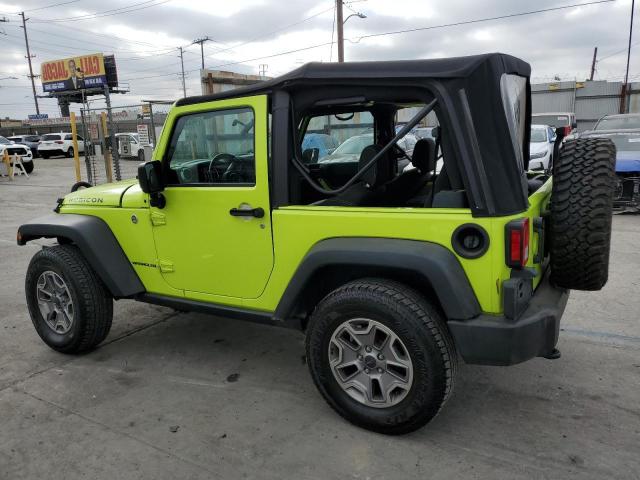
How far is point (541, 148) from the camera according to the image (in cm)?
1270

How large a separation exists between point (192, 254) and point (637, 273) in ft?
15.3

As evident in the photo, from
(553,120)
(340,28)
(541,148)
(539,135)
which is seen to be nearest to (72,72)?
(340,28)

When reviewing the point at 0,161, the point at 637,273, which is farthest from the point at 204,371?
the point at 0,161

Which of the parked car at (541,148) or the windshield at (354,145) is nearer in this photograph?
the windshield at (354,145)

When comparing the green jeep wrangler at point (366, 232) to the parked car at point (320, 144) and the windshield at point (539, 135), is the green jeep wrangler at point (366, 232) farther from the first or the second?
the windshield at point (539, 135)

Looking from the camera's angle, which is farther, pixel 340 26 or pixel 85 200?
pixel 340 26

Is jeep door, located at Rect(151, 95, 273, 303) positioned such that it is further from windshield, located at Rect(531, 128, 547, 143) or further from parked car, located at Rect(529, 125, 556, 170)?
windshield, located at Rect(531, 128, 547, 143)

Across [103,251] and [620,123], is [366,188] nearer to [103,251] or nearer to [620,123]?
[103,251]

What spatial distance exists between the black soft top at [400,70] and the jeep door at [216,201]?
0.27 meters

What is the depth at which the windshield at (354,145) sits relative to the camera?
3.75 metres

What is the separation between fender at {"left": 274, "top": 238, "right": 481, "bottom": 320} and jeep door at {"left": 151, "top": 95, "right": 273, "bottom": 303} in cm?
39

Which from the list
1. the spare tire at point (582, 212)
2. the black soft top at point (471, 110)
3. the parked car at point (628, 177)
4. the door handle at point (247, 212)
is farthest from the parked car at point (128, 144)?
the spare tire at point (582, 212)

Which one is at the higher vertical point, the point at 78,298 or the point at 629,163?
the point at 629,163

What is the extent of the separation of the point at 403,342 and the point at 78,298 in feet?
7.86
